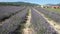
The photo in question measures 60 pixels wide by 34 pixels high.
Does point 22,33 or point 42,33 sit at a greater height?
point 42,33

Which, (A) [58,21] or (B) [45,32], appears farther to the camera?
(A) [58,21]

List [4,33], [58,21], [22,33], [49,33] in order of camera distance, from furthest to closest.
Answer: [58,21], [22,33], [49,33], [4,33]

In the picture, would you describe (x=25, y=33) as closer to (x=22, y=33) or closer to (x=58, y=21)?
(x=22, y=33)

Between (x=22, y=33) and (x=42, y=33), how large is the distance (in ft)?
8.74

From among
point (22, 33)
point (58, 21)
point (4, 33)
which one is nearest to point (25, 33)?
point (22, 33)

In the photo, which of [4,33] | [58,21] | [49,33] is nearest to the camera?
[4,33]

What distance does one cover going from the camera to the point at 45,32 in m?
9.08

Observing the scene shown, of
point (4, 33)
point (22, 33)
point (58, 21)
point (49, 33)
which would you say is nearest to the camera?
point (4, 33)

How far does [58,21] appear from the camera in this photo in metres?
18.0

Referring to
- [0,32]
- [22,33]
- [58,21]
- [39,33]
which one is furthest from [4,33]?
[58,21]

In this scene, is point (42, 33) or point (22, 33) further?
point (22, 33)

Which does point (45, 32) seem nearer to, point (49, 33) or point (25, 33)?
point (49, 33)

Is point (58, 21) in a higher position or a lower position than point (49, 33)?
lower

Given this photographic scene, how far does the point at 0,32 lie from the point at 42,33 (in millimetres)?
2107
